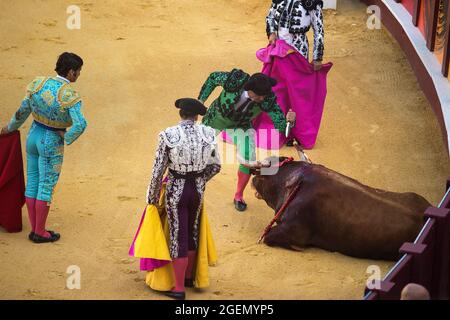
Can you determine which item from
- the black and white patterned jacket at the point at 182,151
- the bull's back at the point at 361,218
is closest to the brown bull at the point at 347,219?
the bull's back at the point at 361,218

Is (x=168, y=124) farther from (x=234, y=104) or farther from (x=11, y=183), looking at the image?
(x=11, y=183)

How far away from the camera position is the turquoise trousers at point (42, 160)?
28.0ft

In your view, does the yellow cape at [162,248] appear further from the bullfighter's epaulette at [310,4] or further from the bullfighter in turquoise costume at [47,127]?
the bullfighter's epaulette at [310,4]

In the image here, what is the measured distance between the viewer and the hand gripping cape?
889 cm

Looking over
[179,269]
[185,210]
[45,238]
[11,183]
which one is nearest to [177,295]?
[179,269]

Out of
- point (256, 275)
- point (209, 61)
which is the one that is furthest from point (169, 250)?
point (209, 61)

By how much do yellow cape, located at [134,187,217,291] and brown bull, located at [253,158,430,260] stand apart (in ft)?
2.74

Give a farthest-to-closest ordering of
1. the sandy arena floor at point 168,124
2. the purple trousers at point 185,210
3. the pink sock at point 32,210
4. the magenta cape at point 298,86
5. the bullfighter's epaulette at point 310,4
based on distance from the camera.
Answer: the magenta cape at point 298,86 < the bullfighter's epaulette at point 310,4 < the pink sock at point 32,210 < the sandy arena floor at point 168,124 < the purple trousers at point 185,210

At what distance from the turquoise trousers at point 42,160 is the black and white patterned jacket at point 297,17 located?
274 centimetres

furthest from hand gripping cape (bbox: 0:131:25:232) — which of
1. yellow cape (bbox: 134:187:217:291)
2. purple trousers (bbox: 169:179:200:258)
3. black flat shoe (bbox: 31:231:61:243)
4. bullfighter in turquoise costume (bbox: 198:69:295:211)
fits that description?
purple trousers (bbox: 169:179:200:258)

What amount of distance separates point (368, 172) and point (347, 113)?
1.41 meters

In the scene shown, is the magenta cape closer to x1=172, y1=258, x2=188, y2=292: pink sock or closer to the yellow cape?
the yellow cape

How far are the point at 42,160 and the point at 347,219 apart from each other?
2.21m
